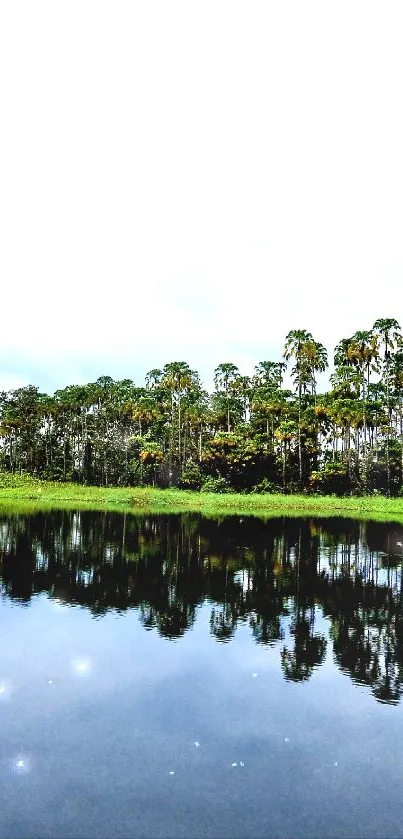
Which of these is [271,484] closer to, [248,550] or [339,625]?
[248,550]

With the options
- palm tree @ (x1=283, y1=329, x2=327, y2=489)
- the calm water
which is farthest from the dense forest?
Answer: the calm water

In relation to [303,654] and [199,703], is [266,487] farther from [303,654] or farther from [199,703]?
[199,703]

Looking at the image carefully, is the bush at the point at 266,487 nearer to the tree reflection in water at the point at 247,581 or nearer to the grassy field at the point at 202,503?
the grassy field at the point at 202,503

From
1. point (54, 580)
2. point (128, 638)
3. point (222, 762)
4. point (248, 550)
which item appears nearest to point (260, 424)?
point (248, 550)

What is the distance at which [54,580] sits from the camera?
23.3 m

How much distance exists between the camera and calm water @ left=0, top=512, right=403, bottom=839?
26.4ft

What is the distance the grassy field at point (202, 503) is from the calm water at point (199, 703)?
110 ft

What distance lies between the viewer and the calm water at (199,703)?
26.4 ft

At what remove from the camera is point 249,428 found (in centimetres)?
8069

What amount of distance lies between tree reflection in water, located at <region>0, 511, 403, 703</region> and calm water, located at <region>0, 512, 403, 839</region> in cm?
12

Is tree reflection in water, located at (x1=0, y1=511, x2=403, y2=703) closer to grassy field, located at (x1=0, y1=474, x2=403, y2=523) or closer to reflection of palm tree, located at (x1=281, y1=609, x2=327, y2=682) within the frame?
reflection of palm tree, located at (x1=281, y1=609, x2=327, y2=682)

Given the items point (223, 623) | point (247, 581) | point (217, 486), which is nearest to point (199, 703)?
point (223, 623)

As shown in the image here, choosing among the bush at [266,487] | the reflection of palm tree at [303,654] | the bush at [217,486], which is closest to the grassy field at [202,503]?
the bush at [217,486]

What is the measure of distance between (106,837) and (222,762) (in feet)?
8.04
